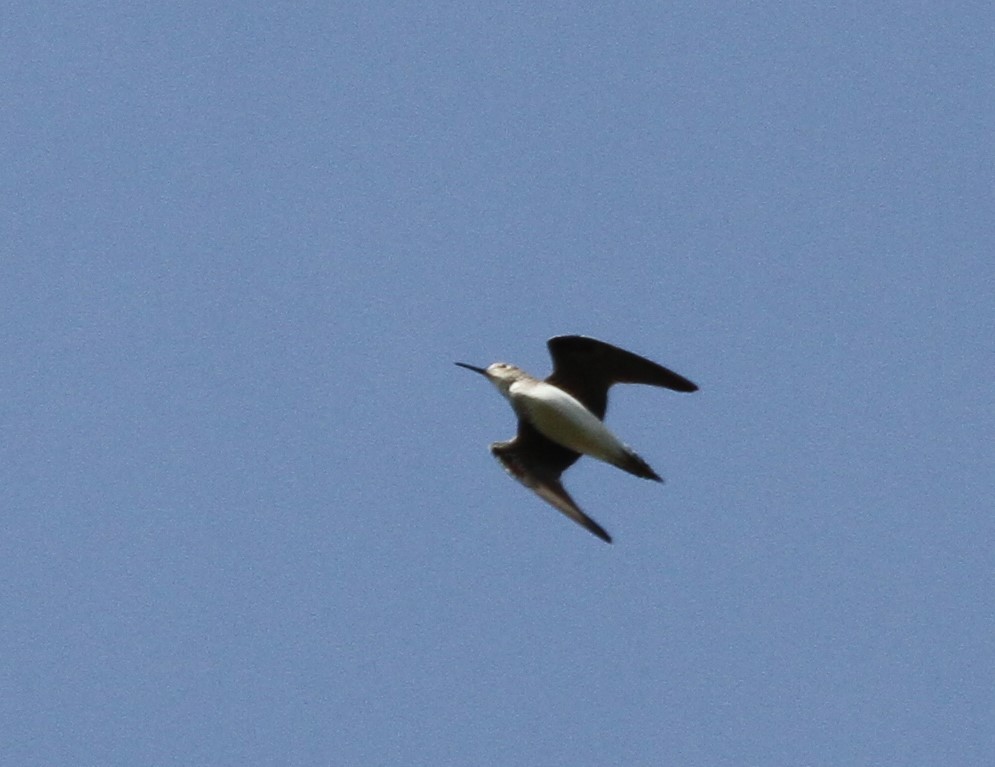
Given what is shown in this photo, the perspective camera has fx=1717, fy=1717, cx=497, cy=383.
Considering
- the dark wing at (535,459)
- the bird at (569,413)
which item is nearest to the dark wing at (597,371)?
the bird at (569,413)

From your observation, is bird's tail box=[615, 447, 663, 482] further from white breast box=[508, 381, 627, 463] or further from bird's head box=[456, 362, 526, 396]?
Answer: bird's head box=[456, 362, 526, 396]

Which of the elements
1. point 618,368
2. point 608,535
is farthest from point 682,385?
point 608,535

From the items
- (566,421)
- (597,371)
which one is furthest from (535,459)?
(597,371)

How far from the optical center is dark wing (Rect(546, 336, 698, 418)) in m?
17.3

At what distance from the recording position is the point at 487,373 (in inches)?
748

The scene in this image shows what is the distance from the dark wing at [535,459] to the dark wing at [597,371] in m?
0.63

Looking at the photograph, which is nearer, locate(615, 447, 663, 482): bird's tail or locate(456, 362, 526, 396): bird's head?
locate(615, 447, 663, 482): bird's tail

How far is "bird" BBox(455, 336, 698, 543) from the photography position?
1681 cm

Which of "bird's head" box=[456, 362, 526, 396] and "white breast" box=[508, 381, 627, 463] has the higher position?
"bird's head" box=[456, 362, 526, 396]

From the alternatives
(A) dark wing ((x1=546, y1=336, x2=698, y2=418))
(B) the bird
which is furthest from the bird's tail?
(A) dark wing ((x1=546, y1=336, x2=698, y2=418))

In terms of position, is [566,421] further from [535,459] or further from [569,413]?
[535,459]

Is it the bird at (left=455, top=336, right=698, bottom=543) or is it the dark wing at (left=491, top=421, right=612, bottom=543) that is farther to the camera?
the dark wing at (left=491, top=421, right=612, bottom=543)

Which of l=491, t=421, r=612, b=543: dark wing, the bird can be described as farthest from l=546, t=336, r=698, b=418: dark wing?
l=491, t=421, r=612, b=543: dark wing

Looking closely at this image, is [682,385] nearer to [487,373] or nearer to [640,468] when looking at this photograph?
[640,468]
